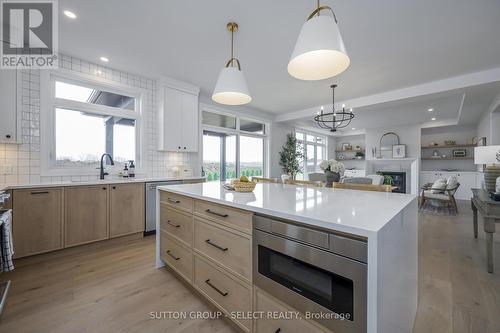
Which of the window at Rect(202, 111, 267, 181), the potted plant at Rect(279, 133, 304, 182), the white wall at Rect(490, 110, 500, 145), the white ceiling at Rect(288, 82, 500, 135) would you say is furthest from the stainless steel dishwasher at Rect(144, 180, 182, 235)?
the white wall at Rect(490, 110, 500, 145)

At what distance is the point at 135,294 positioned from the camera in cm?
179

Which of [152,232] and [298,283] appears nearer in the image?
[298,283]

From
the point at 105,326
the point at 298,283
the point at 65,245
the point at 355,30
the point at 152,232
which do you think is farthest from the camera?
the point at 152,232

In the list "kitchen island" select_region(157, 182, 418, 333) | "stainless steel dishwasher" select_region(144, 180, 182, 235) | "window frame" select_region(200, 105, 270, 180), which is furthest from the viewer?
"window frame" select_region(200, 105, 270, 180)

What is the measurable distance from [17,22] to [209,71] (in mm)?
2207

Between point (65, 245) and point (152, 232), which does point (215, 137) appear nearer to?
point (152, 232)

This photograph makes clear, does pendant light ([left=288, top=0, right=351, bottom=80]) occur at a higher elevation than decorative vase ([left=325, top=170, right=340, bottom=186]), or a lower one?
higher

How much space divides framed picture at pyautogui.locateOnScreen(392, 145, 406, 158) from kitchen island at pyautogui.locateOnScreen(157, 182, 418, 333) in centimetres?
739

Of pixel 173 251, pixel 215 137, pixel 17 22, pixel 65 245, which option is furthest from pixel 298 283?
pixel 215 137

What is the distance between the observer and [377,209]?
3.54ft

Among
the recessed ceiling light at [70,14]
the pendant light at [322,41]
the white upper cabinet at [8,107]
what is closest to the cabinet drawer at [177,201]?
the pendant light at [322,41]

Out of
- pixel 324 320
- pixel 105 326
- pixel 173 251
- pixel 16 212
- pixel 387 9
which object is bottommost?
pixel 105 326

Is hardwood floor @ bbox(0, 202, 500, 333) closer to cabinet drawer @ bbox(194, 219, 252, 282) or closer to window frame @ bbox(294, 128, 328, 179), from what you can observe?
cabinet drawer @ bbox(194, 219, 252, 282)

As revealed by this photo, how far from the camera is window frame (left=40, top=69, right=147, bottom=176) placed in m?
2.76
